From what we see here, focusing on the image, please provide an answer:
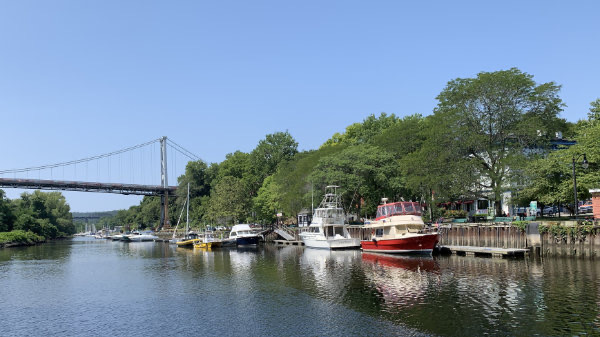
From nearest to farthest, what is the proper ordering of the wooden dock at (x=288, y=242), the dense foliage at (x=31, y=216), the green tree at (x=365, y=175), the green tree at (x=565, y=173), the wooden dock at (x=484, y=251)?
the wooden dock at (x=484, y=251), the green tree at (x=565, y=173), the green tree at (x=365, y=175), the wooden dock at (x=288, y=242), the dense foliage at (x=31, y=216)

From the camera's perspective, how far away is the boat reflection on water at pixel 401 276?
2622 centimetres

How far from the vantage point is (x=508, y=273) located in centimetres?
3216

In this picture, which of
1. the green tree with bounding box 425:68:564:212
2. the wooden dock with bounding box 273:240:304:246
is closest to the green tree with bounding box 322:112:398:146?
the wooden dock with bounding box 273:240:304:246

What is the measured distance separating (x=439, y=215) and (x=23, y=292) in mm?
46960

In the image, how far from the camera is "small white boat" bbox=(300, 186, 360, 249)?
6056 cm

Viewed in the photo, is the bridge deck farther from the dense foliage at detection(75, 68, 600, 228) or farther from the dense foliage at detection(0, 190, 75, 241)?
the dense foliage at detection(75, 68, 600, 228)

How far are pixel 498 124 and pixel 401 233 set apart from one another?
53.2 feet

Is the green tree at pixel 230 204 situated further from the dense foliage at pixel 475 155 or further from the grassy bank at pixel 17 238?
the grassy bank at pixel 17 238

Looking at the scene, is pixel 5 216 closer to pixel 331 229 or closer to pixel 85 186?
pixel 85 186

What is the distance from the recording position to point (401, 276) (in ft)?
113

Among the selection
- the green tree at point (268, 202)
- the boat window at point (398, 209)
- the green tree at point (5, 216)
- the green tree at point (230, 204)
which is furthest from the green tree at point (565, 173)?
the green tree at point (5, 216)

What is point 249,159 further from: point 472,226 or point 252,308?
point 252,308

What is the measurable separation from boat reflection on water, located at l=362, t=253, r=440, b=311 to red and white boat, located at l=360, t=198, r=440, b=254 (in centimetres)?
108

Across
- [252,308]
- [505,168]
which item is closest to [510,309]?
[252,308]
